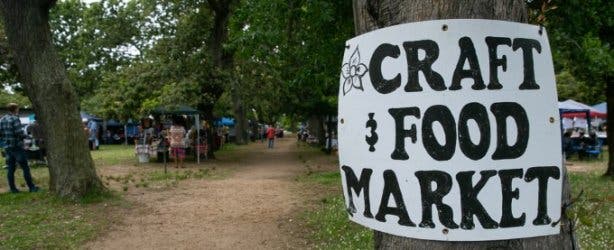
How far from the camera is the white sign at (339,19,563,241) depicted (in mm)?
1820

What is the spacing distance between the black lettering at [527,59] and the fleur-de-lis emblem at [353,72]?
53 cm

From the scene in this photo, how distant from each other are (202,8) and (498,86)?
22.4 m

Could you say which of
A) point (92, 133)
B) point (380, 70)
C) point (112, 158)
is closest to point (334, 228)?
point (380, 70)

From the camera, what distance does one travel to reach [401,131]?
74.2 inches

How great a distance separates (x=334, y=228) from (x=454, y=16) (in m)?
6.24

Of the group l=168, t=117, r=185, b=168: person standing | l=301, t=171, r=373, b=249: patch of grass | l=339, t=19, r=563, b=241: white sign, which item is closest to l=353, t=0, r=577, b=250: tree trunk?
l=339, t=19, r=563, b=241: white sign

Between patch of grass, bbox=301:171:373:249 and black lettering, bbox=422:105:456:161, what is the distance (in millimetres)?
4818

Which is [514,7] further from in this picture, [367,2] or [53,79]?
[53,79]

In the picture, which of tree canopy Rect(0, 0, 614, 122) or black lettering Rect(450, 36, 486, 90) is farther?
tree canopy Rect(0, 0, 614, 122)

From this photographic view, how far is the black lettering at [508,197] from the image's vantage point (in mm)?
Answer: 1820

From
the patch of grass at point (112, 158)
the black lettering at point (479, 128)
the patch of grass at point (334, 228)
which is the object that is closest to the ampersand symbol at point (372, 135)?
the black lettering at point (479, 128)

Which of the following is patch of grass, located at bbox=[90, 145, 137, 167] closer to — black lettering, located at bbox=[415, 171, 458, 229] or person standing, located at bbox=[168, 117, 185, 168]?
person standing, located at bbox=[168, 117, 185, 168]

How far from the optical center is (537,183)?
6.03 ft

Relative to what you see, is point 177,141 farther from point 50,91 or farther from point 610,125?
point 610,125
